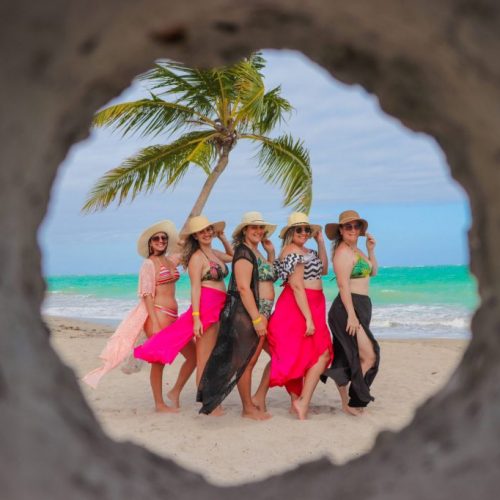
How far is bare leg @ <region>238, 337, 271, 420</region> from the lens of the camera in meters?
6.30

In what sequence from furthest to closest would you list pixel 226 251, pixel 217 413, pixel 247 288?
pixel 226 251 → pixel 217 413 → pixel 247 288

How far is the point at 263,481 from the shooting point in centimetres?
176

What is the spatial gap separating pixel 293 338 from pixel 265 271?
76cm

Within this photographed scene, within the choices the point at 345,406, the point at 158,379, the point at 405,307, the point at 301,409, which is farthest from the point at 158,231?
the point at 405,307

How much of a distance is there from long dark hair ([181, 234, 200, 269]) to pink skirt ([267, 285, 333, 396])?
40.2 inches

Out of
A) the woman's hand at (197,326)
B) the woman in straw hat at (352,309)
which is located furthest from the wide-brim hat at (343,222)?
the woman's hand at (197,326)

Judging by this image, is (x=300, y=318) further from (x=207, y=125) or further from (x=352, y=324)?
(x=207, y=125)

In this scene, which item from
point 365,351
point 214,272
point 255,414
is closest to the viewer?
point 214,272

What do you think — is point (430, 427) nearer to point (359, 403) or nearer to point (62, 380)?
point (62, 380)

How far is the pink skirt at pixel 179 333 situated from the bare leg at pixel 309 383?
3.68 feet

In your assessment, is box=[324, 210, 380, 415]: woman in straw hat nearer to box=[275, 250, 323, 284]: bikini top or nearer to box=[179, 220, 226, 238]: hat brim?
box=[275, 250, 323, 284]: bikini top

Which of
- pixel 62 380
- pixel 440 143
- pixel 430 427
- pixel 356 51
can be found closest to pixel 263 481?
pixel 430 427

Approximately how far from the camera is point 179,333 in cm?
641

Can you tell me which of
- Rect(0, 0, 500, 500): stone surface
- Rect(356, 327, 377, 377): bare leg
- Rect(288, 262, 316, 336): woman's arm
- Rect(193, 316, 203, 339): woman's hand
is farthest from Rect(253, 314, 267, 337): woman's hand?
Rect(0, 0, 500, 500): stone surface
